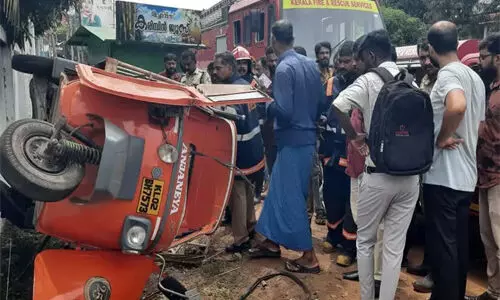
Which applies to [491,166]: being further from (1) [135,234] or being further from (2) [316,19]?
(2) [316,19]

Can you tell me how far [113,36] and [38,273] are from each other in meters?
10.8

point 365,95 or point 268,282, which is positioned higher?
point 365,95

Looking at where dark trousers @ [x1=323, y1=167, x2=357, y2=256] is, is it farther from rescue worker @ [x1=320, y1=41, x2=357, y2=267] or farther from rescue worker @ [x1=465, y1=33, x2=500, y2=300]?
rescue worker @ [x1=465, y1=33, x2=500, y2=300]

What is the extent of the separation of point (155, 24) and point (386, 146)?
10.3 metres

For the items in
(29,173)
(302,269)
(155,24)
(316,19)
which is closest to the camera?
(29,173)

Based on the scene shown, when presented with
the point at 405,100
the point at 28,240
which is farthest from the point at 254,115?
the point at 28,240

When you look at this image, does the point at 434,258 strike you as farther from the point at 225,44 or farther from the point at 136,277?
the point at 225,44

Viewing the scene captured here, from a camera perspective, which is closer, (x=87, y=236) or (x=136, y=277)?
(x=87, y=236)

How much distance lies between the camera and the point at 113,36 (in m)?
12.2

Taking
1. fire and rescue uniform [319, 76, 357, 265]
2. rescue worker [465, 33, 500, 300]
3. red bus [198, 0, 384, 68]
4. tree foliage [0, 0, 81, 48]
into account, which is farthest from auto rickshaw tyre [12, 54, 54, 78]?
red bus [198, 0, 384, 68]

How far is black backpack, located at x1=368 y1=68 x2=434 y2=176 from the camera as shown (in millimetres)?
2744

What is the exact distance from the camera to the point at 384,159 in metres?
2.76

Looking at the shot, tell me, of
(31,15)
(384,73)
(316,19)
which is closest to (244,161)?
(384,73)

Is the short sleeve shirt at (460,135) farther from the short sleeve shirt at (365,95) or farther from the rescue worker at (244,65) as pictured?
the rescue worker at (244,65)
